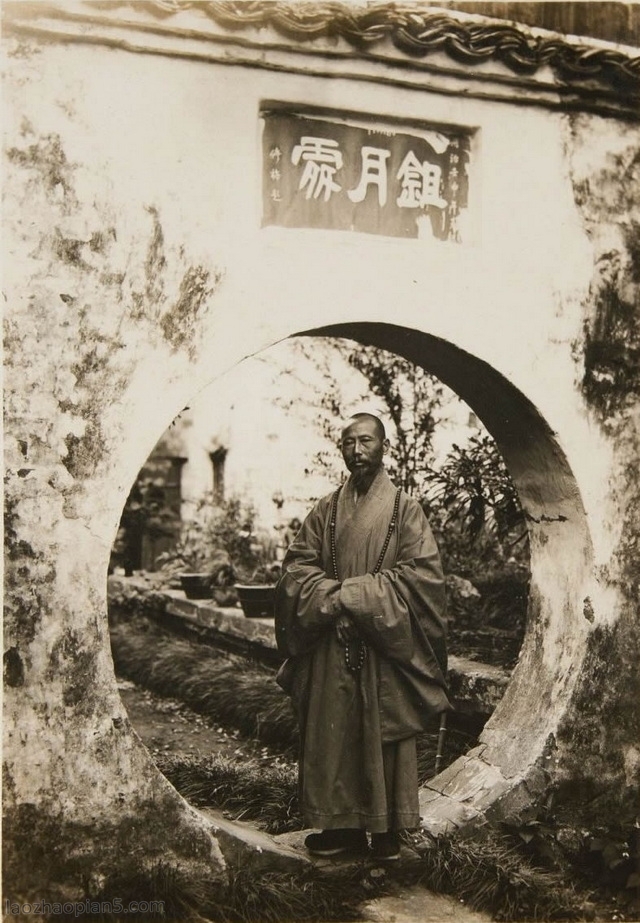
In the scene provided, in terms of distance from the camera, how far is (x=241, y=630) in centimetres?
898

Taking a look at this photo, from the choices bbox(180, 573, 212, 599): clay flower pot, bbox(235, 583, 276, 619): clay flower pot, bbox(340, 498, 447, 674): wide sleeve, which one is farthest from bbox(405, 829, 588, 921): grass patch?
bbox(180, 573, 212, 599): clay flower pot

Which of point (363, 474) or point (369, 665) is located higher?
point (363, 474)

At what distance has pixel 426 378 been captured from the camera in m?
8.73

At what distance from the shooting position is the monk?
4586mm

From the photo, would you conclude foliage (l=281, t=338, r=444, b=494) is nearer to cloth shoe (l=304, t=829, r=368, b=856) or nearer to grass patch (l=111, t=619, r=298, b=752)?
grass patch (l=111, t=619, r=298, b=752)

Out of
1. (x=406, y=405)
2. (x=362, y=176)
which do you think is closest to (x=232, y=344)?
(x=362, y=176)

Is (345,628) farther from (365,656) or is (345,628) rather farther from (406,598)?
(406,598)

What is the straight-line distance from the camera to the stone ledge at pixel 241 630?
6219mm

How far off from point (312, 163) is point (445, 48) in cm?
82

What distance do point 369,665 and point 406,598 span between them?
341 mm

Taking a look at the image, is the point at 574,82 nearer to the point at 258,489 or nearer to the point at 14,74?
the point at 14,74

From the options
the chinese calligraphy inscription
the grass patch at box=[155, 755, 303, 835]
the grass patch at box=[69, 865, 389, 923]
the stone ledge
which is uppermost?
the chinese calligraphy inscription

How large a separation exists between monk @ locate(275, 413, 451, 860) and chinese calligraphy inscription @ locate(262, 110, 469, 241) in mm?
926

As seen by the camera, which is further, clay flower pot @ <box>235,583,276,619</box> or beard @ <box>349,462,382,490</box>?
clay flower pot @ <box>235,583,276,619</box>
